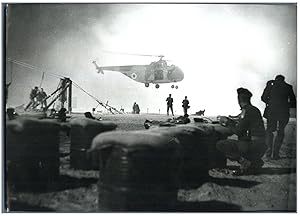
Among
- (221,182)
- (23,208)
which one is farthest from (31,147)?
(221,182)

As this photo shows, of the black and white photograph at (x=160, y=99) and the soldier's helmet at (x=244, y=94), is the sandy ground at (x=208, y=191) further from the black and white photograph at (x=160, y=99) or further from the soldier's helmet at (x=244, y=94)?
the soldier's helmet at (x=244, y=94)

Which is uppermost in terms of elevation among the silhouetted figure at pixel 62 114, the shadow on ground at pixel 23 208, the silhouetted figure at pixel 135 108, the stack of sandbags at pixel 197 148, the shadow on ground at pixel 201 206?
the silhouetted figure at pixel 135 108

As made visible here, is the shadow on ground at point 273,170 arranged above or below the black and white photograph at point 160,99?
below

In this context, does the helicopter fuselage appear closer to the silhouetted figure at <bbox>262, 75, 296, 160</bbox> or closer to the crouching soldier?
the crouching soldier

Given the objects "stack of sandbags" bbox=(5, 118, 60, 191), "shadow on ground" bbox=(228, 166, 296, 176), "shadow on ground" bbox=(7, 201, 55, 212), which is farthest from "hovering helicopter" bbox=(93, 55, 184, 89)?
"shadow on ground" bbox=(7, 201, 55, 212)

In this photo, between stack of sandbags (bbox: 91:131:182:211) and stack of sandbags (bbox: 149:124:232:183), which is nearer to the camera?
stack of sandbags (bbox: 91:131:182:211)

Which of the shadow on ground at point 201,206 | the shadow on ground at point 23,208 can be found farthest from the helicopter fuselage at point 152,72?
the shadow on ground at point 23,208
